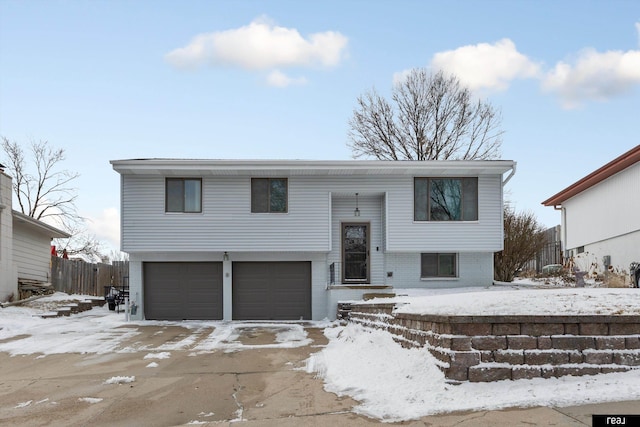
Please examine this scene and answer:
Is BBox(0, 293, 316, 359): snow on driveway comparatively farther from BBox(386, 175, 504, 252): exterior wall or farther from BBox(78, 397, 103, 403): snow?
BBox(386, 175, 504, 252): exterior wall

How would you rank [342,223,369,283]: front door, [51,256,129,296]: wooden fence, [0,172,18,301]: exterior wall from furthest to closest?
[51,256,129,296]: wooden fence, [342,223,369,283]: front door, [0,172,18,301]: exterior wall

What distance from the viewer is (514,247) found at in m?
22.5

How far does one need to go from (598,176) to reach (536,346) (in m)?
16.1

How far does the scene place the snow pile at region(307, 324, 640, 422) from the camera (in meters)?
5.83

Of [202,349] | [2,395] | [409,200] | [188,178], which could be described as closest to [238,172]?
[188,178]

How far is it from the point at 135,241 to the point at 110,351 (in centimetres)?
713

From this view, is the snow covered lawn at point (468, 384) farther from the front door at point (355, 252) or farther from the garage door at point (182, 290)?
the garage door at point (182, 290)

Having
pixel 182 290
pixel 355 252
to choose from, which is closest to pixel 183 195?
pixel 182 290

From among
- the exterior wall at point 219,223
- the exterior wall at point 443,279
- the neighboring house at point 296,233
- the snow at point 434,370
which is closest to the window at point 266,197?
the neighboring house at point 296,233

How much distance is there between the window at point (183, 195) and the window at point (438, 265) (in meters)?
7.38

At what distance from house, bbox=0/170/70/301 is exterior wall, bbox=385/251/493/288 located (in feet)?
39.1

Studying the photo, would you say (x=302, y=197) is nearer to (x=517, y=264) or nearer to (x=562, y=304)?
(x=517, y=264)

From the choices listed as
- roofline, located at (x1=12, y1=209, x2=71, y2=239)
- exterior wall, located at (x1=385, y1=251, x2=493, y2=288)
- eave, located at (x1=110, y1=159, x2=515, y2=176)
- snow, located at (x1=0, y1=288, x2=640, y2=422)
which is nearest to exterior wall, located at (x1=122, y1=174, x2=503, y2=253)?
eave, located at (x1=110, y1=159, x2=515, y2=176)

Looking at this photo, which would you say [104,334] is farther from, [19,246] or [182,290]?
[19,246]
